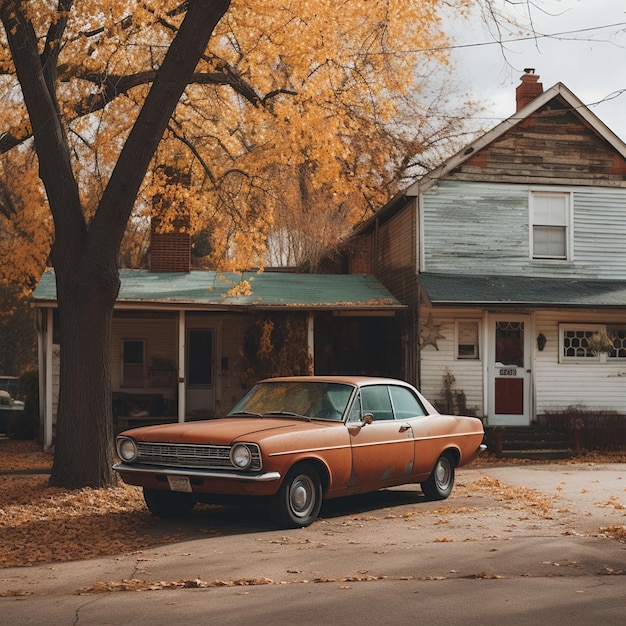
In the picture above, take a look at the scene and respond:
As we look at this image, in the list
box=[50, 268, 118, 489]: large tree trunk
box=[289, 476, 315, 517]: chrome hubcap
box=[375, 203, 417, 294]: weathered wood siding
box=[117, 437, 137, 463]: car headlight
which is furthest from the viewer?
box=[375, 203, 417, 294]: weathered wood siding

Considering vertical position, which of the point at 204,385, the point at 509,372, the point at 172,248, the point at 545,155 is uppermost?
the point at 545,155

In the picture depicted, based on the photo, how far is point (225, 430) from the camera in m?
10.6

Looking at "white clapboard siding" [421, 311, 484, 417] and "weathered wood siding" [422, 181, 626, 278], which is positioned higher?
"weathered wood siding" [422, 181, 626, 278]

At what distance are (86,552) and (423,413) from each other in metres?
5.10

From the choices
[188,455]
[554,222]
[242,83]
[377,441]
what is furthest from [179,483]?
[554,222]

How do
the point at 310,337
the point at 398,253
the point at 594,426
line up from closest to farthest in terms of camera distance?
the point at 594,426 < the point at 310,337 < the point at 398,253

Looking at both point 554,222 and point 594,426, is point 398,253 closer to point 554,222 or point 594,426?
point 554,222

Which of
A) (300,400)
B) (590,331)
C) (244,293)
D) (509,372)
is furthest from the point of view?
(590,331)

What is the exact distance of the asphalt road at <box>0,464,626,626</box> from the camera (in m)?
6.63

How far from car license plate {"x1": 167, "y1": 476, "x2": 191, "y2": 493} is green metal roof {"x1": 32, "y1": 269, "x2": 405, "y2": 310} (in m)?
9.57

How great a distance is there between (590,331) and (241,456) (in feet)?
45.2

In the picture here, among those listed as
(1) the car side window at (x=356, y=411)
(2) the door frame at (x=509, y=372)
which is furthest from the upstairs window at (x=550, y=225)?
(1) the car side window at (x=356, y=411)

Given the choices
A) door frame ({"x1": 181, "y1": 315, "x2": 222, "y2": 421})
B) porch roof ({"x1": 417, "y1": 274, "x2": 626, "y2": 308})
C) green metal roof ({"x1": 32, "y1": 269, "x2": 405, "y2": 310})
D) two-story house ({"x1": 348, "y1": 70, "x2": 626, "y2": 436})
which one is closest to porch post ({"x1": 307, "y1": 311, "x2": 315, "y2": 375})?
green metal roof ({"x1": 32, "y1": 269, "x2": 405, "y2": 310})

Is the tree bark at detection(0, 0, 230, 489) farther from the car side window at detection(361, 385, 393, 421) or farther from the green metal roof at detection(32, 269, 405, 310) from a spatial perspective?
the green metal roof at detection(32, 269, 405, 310)
